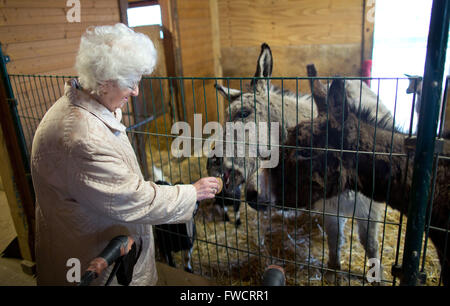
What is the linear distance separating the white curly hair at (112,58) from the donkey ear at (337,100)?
1127 millimetres

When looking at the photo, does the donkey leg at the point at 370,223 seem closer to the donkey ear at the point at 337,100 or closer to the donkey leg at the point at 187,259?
the donkey ear at the point at 337,100

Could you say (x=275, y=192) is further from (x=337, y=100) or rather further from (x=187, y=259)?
(x=187, y=259)

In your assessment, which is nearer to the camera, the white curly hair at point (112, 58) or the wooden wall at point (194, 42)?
the white curly hair at point (112, 58)

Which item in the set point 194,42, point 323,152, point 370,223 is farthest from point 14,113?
point 194,42

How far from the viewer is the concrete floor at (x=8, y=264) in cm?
257

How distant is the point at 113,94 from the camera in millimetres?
1276

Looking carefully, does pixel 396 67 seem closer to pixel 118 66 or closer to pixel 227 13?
pixel 227 13

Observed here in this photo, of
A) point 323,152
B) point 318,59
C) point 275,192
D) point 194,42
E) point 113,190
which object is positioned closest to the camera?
point 113,190

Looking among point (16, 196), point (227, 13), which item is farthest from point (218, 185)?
point (227, 13)

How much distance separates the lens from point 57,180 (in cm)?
125

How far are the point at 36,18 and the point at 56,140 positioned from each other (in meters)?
2.17

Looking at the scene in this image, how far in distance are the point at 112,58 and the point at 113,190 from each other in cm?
51

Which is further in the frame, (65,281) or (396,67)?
(396,67)

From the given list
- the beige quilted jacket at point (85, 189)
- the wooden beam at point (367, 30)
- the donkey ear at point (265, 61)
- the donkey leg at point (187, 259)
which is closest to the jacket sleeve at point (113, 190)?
the beige quilted jacket at point (85, 189)
